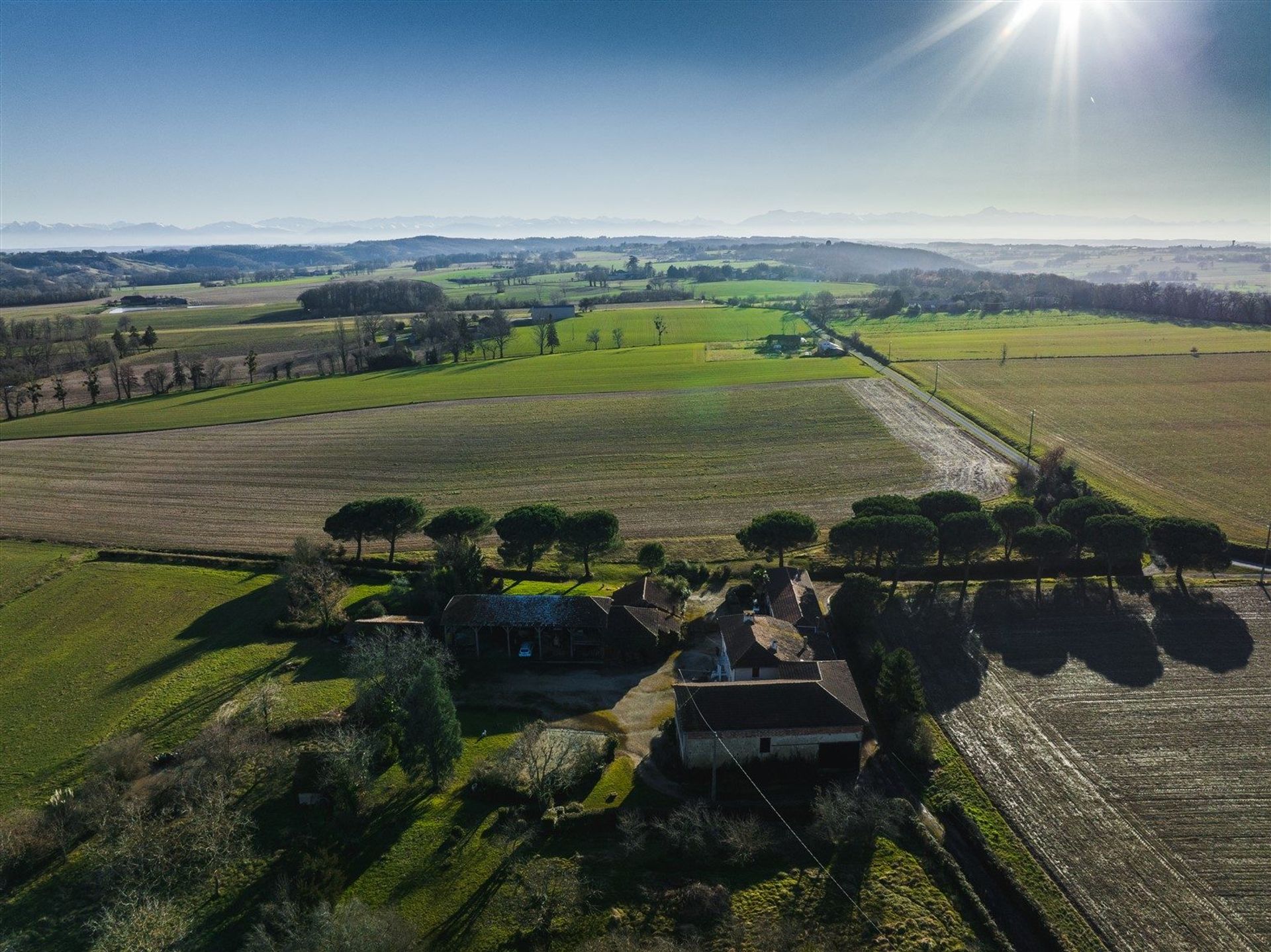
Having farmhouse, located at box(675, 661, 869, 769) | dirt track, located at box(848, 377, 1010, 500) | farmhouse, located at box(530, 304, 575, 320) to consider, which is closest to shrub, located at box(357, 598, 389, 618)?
farmhouse, located at box(675, 661, 869, 769)

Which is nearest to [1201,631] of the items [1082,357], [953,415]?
[953,415]

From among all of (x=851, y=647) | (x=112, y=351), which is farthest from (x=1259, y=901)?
(x=112, y=351)

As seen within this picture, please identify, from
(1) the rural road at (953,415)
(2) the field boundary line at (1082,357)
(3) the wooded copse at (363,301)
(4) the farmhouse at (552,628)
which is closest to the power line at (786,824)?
(4) the farmhouse at (552,628)

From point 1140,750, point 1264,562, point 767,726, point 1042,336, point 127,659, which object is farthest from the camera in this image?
point 1042,336

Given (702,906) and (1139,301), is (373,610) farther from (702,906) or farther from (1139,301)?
(1139,301)

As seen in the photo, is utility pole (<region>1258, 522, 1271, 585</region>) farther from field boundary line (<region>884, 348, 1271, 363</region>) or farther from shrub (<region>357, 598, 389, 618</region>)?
field boundary line (<region>884, 348, 1271, 363</region>)

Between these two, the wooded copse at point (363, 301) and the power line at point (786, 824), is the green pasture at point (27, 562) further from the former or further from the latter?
the wooded copse at point (363, 301)

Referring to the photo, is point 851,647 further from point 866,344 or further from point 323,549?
point 866,344

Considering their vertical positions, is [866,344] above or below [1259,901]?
above
